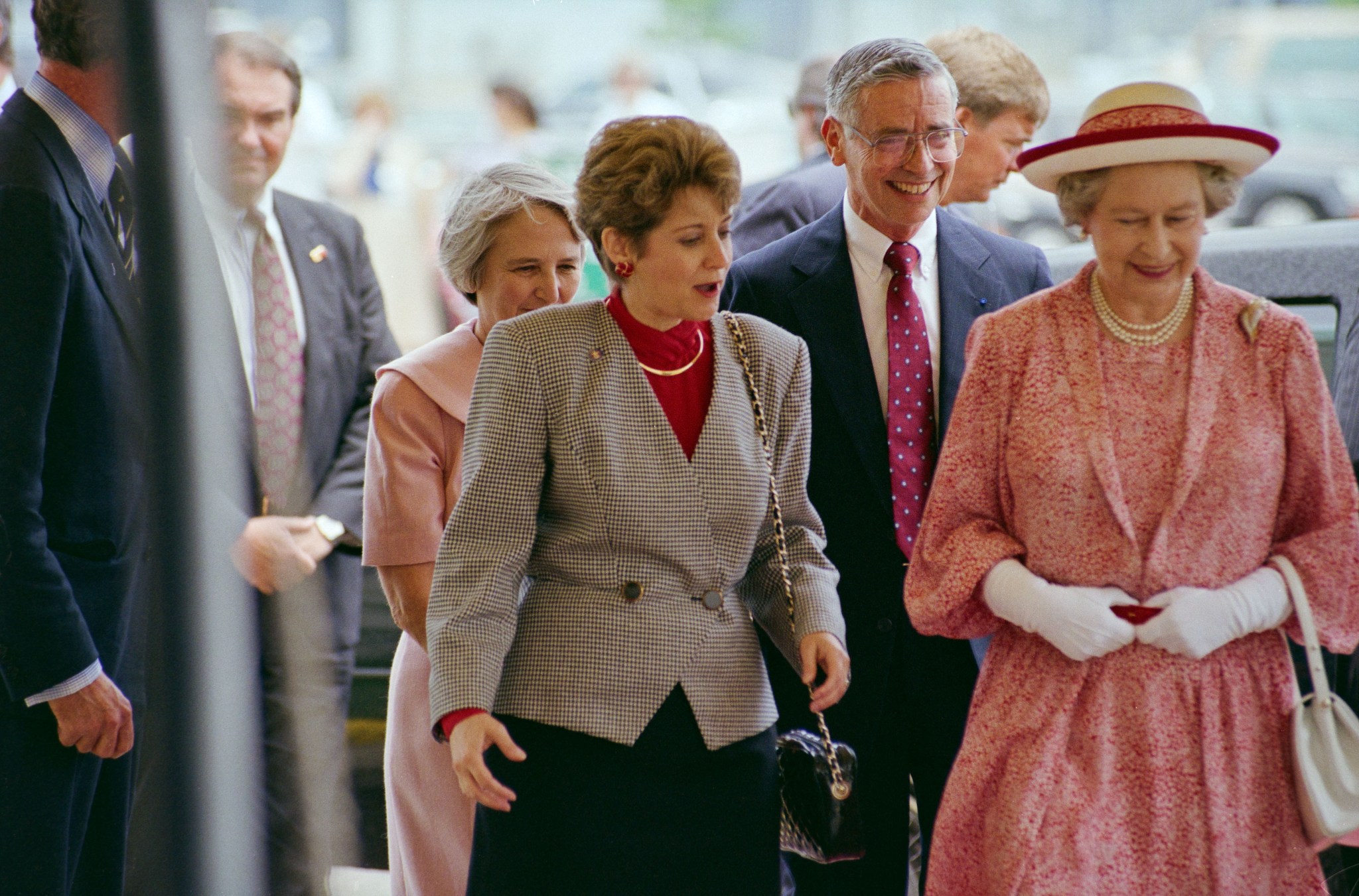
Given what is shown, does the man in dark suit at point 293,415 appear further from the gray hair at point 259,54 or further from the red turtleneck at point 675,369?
the red turtleneck at point 675,369

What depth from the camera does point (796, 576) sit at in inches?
78.2

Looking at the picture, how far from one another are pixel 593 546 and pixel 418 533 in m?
0.47

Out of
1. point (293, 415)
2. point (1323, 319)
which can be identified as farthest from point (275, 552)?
point (1323, 319)

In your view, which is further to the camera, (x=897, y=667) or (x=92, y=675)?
(x=92, y=675)

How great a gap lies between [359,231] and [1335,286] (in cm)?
220

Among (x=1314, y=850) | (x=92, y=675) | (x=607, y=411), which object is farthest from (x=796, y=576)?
(x=92, y=675)

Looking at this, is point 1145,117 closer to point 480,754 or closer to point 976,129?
point 976,129

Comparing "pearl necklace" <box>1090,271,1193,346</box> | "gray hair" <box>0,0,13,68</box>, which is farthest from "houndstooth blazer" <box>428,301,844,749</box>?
"gray hair" <box>0,0,13,68</box>

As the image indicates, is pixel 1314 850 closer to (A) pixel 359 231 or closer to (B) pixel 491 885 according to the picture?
(B) pixel 491 885

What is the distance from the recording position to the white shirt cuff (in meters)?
2.48

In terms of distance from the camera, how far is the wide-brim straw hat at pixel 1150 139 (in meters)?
1.80

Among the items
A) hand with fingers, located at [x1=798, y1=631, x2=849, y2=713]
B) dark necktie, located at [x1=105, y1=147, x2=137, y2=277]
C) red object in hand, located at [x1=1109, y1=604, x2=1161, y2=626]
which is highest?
dark necktie, located at [x1=105, y1=147, x2=137, y2=277]

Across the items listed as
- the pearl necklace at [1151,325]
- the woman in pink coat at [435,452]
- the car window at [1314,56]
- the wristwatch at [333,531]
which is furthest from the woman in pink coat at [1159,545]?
the car window at [1314,56]

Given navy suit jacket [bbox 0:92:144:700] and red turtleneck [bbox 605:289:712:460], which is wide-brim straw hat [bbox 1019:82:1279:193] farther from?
navy suit jacket [bbox 0:92:144:700]
